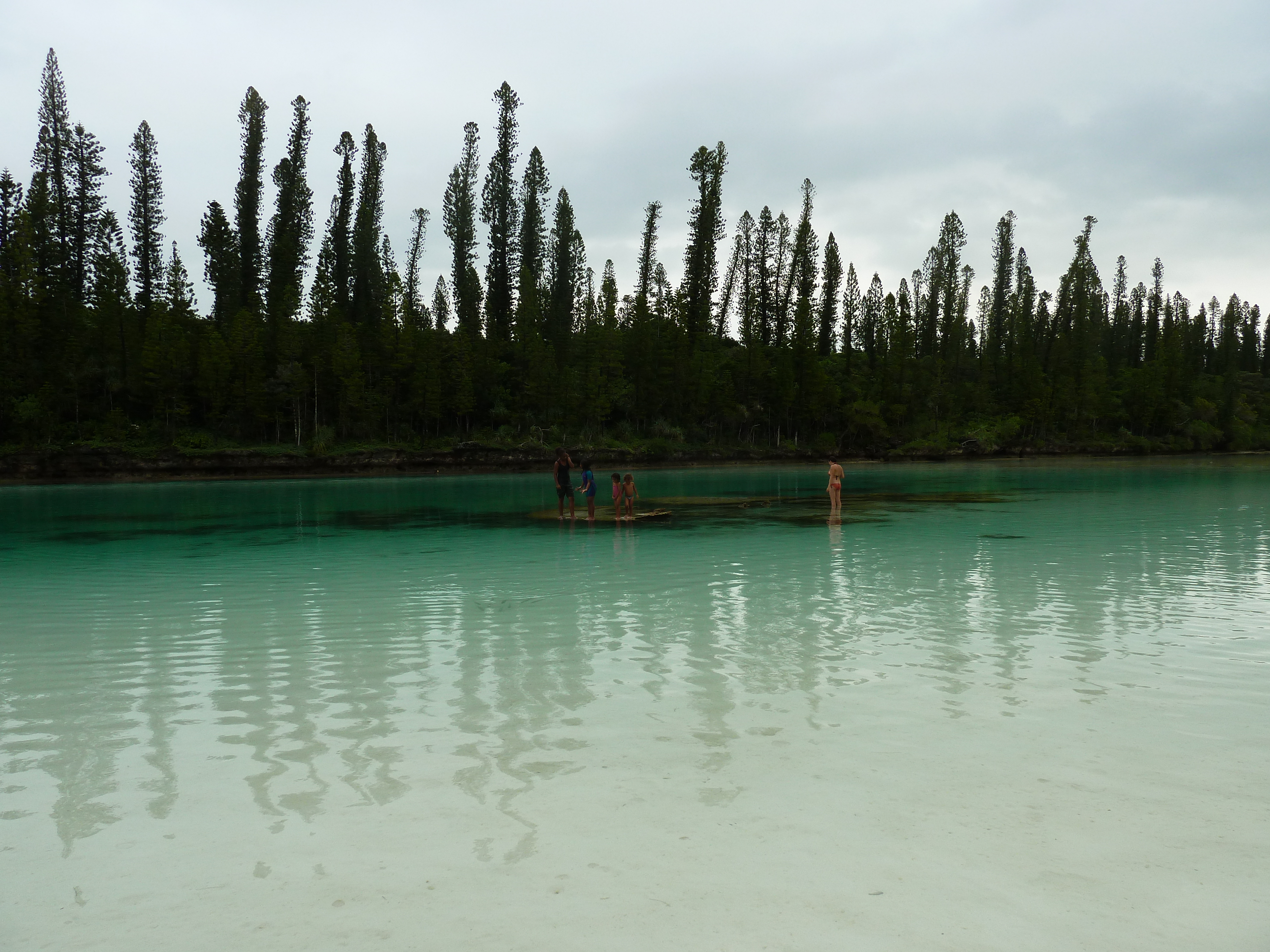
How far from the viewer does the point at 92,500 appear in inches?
Result: 1280

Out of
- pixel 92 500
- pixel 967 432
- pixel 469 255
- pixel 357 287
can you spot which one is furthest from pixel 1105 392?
pixel 92 500

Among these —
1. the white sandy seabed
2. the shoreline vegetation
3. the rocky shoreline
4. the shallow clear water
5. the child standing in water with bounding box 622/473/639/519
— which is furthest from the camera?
the shoreline vegetation

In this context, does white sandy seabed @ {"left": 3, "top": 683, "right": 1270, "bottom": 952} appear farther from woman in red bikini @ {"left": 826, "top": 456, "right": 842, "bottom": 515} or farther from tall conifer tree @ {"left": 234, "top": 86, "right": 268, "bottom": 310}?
tall conifer tree @ {"left": 234, "top": 86, "right": 268, "bottom": 310}

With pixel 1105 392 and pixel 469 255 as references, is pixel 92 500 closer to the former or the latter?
pixel 469 255

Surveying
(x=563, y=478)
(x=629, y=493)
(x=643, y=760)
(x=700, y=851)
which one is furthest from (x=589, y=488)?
(x=700, y=851)

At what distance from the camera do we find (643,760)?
4906mm

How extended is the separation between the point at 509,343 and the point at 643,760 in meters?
61.7

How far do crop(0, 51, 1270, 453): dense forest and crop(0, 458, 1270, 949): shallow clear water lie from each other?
45.9 meters

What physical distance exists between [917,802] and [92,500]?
35.4 metres

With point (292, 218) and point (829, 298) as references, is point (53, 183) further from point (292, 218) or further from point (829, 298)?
point (829, 298)

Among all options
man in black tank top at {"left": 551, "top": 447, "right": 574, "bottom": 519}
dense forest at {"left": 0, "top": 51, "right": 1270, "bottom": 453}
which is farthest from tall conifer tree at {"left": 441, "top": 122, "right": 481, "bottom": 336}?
man in black tank top at {"left": 551, "top": 447, "right": 574, "bottom": 519}

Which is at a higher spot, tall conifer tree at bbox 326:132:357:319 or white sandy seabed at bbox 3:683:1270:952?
tall conifer tree at bbox 326:132:357:319

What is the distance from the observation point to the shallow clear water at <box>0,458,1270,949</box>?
10.8 ft

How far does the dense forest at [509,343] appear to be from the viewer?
176ft
